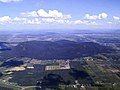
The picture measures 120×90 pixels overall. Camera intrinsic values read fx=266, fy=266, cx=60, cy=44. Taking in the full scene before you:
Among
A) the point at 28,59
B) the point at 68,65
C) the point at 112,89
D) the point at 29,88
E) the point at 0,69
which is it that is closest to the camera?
the point at 112,89

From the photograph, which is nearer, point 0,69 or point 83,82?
point 83,82

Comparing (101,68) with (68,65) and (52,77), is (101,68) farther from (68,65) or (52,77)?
(52,77)

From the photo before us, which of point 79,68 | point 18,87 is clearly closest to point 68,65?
point 79,68

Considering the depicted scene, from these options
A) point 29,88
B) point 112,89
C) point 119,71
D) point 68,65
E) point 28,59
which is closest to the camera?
point 112,89

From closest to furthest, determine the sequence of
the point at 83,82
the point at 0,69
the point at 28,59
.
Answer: the point at 83,82 < the point at 0,69 < the point at 28,59

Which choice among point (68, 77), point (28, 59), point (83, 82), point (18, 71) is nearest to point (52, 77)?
point (68, 77)

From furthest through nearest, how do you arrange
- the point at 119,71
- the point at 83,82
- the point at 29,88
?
the point at 119,71 < the point at 83,82 < the point at 29,88

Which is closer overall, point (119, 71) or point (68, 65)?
point (119, 71)

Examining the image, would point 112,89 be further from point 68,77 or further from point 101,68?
point 101,68
